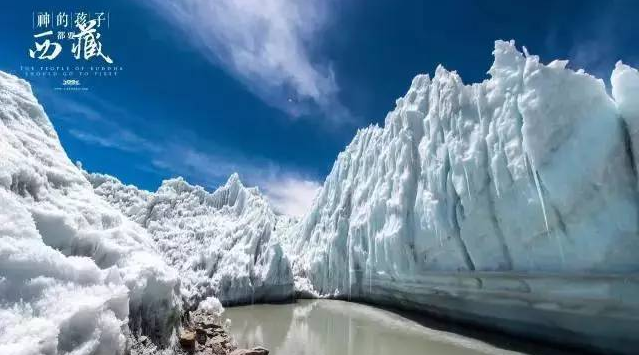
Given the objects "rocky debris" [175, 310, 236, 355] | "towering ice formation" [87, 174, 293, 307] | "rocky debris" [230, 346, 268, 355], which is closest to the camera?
"rocky debris" [175, 310, 236, 355]

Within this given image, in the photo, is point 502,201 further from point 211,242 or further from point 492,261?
point 211,242

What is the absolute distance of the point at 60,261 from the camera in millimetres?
3426

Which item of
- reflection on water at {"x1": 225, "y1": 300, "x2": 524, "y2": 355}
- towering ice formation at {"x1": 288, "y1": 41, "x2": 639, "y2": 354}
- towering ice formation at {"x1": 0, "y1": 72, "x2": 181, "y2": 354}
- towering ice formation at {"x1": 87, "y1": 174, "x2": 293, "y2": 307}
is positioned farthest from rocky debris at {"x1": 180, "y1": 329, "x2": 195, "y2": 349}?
towering ice formation at {"x1": 87, "y1": 174, "x2": 293, "y2": 307}

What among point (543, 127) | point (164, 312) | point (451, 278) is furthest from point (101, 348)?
point (451, 278)

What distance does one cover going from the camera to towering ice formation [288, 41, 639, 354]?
9.78m

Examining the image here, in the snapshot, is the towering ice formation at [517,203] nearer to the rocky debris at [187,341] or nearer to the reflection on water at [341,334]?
the reflection on water at [341,334]

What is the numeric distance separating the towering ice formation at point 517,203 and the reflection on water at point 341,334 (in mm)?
Result: 1886

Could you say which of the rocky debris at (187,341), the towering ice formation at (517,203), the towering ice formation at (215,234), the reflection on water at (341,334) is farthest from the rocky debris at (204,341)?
the towering ice formation at (215,234)

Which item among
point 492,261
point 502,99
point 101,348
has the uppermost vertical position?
point 502,99

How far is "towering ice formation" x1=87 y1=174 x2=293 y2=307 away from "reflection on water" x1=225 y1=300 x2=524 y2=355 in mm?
2577

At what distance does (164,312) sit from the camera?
4766 millimetres

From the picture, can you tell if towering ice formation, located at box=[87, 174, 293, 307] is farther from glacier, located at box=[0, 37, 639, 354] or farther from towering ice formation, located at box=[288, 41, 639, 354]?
towering ice formation, located at box=[288, 41, 639, 354]

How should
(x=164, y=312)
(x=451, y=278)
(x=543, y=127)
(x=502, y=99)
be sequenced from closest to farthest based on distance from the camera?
(x=164, y=312)
(x=543, y=127)
(x=502, y=99)
(x=451, y=278)

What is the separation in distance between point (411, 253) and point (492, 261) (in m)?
4.41
